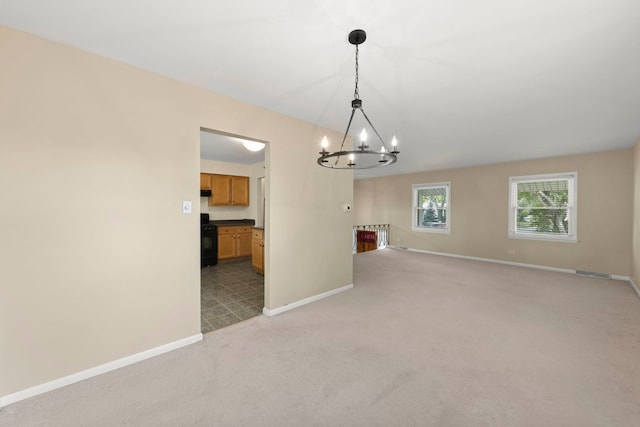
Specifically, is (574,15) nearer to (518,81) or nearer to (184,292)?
(518,81)

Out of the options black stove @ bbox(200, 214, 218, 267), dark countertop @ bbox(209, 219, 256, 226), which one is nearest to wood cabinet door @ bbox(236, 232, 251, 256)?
dark countertop @ bbox(209, 219, 256, 226)

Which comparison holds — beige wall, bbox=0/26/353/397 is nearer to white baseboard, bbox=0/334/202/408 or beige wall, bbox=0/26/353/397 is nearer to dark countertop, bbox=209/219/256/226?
white baseboard, bbox=0/334/202/408

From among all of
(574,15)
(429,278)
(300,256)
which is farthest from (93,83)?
(429,278)

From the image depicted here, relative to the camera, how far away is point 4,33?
5.57 ft

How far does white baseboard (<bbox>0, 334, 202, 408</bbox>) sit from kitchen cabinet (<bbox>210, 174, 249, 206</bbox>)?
4297mm

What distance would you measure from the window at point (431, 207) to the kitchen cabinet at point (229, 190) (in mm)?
5051

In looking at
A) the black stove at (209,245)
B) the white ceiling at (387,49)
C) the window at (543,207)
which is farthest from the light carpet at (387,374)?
the black stove at (209,245)

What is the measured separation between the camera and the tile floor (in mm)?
3061

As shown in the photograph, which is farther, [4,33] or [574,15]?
[4,33]

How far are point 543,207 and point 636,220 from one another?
149 cm

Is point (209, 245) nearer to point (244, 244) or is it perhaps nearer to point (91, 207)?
point (244, 244)

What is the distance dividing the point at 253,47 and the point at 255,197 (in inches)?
201

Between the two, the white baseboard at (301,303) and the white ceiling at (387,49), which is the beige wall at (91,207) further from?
the white baseboard at (301,303)

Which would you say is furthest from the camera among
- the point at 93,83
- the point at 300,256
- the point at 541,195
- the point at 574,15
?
the point at 541,195
